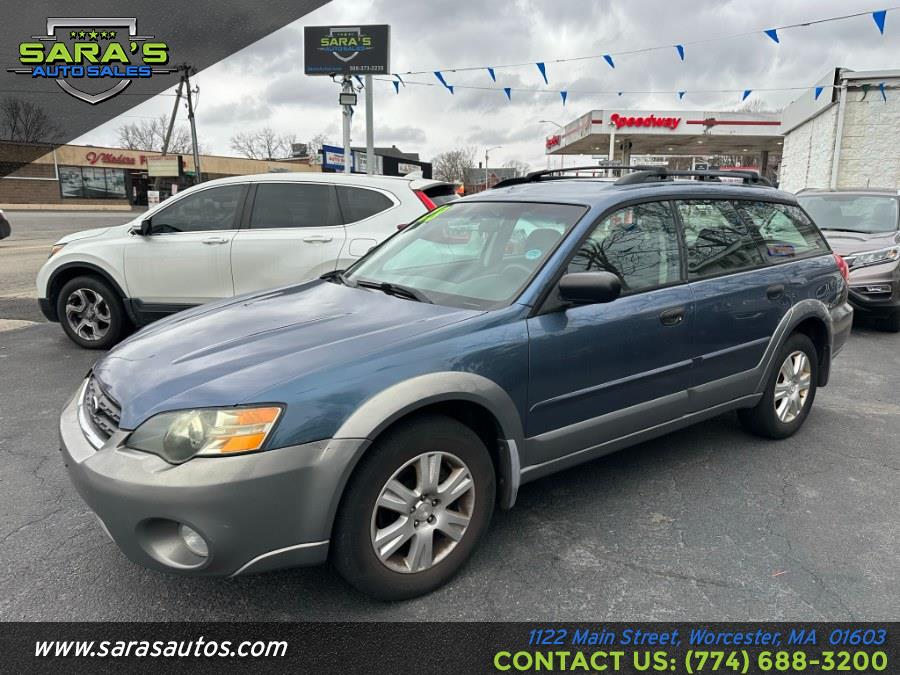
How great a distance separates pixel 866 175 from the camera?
58.3 feet

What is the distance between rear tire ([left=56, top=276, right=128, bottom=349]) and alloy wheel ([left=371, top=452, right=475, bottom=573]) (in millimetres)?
5132

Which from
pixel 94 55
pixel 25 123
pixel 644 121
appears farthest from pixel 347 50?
pixel 25 123

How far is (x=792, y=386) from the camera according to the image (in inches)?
165

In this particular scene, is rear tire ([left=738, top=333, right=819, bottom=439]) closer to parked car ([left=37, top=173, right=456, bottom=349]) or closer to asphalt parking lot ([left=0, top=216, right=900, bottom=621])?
asphalt parking lot ([left=0, top=216, right=900, bottom=621])

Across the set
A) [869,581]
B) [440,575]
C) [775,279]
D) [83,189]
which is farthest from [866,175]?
[83,189]

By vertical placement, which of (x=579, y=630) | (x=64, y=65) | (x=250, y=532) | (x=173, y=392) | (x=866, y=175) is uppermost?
(x=64, y=65)

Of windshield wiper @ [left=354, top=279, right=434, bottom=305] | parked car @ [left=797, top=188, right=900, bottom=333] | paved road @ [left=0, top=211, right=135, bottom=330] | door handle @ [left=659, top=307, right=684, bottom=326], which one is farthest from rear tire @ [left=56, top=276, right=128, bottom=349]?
parked car @ [left=797, top=188, right=900, bottom=333]

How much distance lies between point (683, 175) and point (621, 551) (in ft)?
7.52

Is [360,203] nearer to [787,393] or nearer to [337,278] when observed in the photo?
[337,278]

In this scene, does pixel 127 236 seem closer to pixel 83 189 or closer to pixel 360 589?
pixel 360 589

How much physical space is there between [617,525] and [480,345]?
4.08 feet

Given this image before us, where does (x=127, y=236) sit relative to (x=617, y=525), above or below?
above

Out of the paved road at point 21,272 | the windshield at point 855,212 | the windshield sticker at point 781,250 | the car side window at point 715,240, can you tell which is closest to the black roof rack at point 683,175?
the car side window at point 715,240

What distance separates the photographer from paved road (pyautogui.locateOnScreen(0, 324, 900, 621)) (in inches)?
97.9
